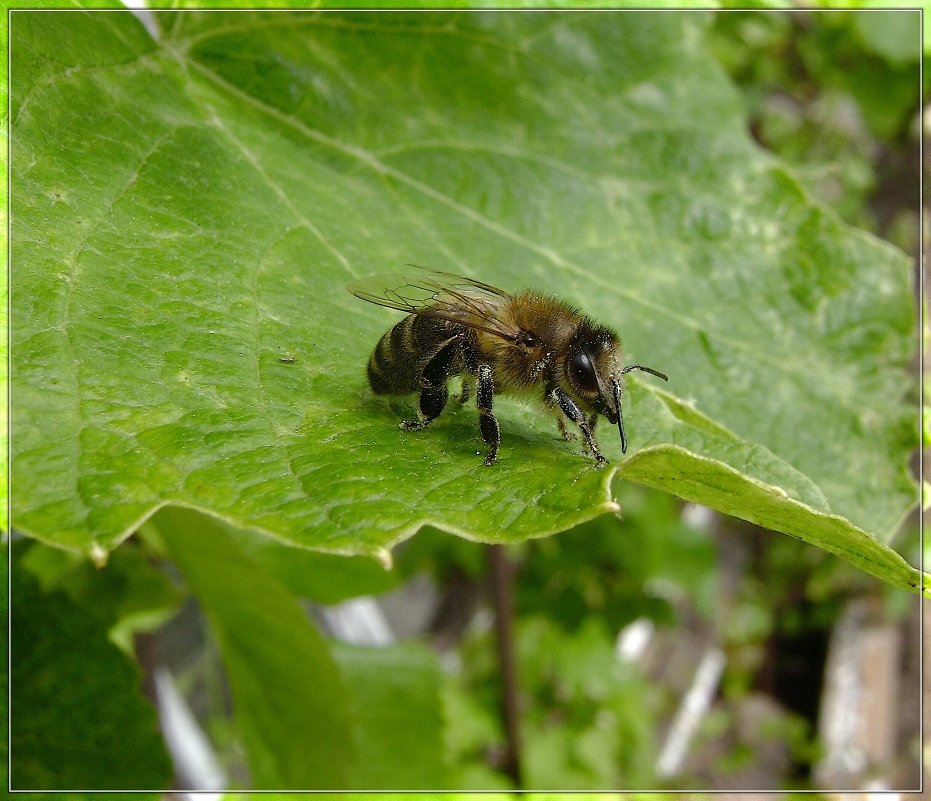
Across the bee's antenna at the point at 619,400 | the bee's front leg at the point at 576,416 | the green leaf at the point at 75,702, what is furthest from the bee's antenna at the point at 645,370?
the green leaf at the point at 75,702

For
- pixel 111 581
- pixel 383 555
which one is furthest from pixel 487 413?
pixel 111 581

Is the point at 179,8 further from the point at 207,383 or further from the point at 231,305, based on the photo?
the point at 207,383

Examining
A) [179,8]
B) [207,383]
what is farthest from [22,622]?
[179,8]

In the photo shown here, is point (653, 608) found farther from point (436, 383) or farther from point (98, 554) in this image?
point (98, 554)

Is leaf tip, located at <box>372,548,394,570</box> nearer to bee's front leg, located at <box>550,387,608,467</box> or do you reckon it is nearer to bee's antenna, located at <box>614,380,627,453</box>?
bee's front leg, located at <box>550,387,608,467</box>

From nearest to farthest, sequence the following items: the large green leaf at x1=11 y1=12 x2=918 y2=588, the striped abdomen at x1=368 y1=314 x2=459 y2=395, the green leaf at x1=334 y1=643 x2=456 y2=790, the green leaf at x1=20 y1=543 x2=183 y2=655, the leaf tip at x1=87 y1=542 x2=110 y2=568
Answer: the leaf tip at x1=87 y1=542 x2=110 y2=568 → the large green leaf at x1=11 y1=12 x2=918 y2=588 → the striped abdomen at x1=368 y1=314 x2=459 y2=395 → the green leaf at x1=20 y1=543 x2=183 y2=655 → the green leaf at x1=334 y1=643 x2=456 y2=790

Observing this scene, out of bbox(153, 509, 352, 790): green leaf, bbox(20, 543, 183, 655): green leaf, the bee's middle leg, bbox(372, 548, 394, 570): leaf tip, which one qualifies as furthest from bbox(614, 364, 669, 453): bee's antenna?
bbox(20, 543, 183, 655): green leaf

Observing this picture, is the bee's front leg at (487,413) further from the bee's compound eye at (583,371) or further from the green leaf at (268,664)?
the green leaf at (268,664)
